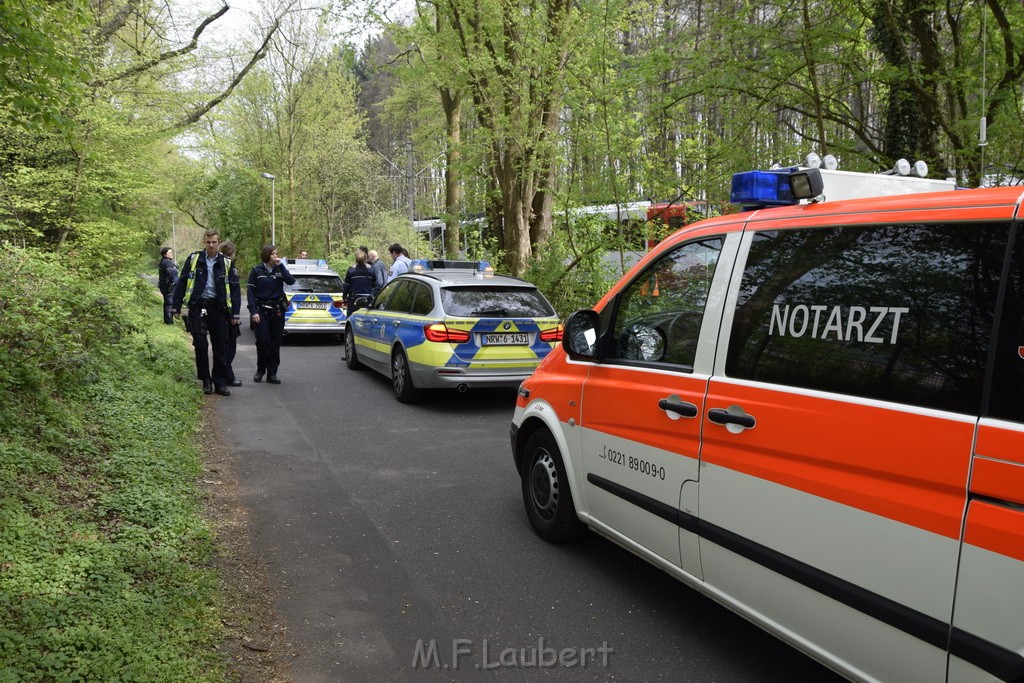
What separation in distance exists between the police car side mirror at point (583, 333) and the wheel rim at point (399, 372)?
17.1ft

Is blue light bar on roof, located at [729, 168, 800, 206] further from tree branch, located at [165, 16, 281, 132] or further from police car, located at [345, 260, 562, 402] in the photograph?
tree branch, located at [165, 16, 281, 132]

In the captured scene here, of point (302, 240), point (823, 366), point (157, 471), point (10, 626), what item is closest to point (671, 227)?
point (157, 471)

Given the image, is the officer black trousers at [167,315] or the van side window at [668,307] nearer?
the van side window at [668,307]

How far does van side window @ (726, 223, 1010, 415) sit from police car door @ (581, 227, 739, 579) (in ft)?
0.81

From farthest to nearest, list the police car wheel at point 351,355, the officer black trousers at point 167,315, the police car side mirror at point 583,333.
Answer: the officer black trousers at point 167,315 < the police car wheel at point 351,355 < the police car side mirror at point 583,333

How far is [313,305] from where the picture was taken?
15.1 metres

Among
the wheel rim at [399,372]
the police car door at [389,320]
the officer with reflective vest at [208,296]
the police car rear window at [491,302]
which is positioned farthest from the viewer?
the police car door at [389,320]

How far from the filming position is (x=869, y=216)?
2.63 meters

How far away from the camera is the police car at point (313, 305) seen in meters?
15.0

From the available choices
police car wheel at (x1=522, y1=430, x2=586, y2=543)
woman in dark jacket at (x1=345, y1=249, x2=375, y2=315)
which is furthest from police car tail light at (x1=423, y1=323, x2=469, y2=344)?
woman in dark jacket at (x1=345, y1=249, x2=375, y2=315)

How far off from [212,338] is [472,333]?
348 centimetres

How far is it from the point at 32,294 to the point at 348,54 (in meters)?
13.1

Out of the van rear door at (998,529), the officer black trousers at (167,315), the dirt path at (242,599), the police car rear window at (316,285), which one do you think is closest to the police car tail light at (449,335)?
the dirt path at (242,599)

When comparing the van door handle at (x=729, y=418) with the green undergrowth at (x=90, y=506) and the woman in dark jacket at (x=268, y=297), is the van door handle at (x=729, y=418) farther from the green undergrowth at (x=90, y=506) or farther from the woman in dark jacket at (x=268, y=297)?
the woman in dark jacket at (x=268, y=297)
